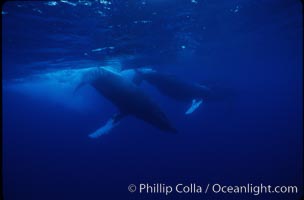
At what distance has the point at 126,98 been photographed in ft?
37.8

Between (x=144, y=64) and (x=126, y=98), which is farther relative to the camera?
(x=144, y=64)

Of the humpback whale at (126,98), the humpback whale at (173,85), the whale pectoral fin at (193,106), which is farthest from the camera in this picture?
the humpback whale at (173,85)

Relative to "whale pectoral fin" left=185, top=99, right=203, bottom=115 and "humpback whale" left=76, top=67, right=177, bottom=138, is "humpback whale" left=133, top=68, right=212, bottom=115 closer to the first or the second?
"whale pectoral fin" left=185, top=99, right=203, bottom=115

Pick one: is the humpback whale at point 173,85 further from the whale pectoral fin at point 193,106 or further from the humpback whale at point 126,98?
the humpback whale at point 126,98

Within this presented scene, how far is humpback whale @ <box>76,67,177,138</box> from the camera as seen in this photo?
11.5m

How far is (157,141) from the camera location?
48.7 metres

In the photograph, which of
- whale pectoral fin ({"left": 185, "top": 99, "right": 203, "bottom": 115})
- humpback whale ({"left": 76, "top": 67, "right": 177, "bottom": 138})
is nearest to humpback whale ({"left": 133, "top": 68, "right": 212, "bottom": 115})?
whale pectoral fin ({"left": 185, "top": 99, "right": 203, "bottom": 115})

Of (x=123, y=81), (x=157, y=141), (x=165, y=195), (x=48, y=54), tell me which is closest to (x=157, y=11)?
(x=123, y=81)

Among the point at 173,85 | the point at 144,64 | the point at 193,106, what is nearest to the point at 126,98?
the point at 193,106

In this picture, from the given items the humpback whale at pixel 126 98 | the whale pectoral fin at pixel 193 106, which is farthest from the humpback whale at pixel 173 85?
the humpback whale at pixel 126 98

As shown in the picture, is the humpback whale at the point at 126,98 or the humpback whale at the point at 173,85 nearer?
the humpback whale at the point at 126,98

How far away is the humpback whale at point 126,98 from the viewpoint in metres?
11.5

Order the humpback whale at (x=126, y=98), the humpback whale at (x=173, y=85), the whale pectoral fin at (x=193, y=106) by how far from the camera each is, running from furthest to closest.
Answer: the humpback whale at (x=173, y=85)
the whale pectoral fin at (x=193, y=106)
the humpback whale at (x=126, y=98)

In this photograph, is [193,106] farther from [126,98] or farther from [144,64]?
[144,64]
